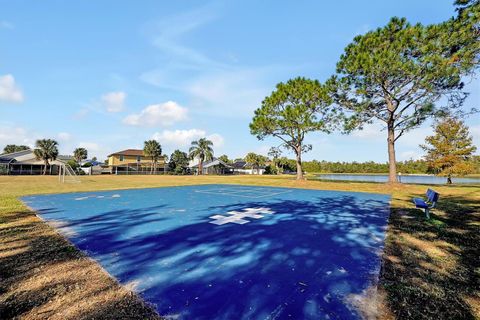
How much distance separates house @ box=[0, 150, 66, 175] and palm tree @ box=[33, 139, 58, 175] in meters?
1.52

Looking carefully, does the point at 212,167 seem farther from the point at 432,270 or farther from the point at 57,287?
the point at 432,270

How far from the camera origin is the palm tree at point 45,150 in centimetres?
4588

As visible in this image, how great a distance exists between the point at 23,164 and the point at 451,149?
7348cm

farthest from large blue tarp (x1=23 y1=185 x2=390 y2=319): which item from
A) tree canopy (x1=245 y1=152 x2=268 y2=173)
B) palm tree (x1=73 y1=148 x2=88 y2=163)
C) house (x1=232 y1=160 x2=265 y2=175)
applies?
house (x1=232 y1=160 x2=265 y2=175)

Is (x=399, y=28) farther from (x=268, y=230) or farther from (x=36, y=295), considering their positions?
(x=36, y=295)

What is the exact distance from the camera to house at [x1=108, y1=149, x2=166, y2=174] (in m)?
62.3

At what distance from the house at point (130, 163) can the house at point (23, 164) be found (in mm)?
13969

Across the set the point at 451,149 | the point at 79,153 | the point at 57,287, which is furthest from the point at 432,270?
the point at 79,153

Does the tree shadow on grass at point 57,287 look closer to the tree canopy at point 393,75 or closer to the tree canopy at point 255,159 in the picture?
the tree canopy at point 393,75

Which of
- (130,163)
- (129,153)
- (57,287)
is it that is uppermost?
(129,153)

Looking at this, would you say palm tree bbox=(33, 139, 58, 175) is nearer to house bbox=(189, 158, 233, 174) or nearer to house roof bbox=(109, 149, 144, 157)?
house roof bbox=(109, 149, 144, 157)

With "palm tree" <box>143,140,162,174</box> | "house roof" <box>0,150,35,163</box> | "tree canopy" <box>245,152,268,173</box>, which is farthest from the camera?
"tree canopy" <box>245,152,268,173</box>

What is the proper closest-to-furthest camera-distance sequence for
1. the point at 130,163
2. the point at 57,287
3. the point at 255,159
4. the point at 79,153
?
the point at 57,287, the point at 130,163, the point at 79,153, the point at 255,159

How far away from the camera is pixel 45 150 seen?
46.0 m
